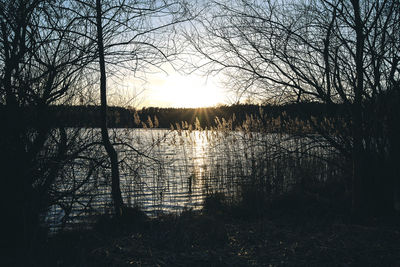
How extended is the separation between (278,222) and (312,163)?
4035 mm

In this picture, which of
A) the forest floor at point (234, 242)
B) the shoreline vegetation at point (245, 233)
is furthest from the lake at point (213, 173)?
the forest floor at point (234, 242)

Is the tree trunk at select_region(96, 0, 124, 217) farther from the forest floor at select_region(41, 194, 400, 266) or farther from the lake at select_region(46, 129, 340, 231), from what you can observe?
the lake at select_region(46, 129, 340, 231)

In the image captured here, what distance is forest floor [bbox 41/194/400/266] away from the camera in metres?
3.37

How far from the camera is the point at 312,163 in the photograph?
846 centimetres

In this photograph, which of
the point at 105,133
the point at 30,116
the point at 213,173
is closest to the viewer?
the point at 30,116

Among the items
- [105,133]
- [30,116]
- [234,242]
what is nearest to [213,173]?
[105,133]

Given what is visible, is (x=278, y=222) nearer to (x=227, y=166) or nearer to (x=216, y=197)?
(x=216, y=197)

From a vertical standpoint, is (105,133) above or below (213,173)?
above

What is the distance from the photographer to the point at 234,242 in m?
4.07

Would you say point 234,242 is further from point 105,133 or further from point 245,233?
point 105,133

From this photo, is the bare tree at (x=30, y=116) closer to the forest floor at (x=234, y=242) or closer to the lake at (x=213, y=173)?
the forest floor at (x=234, y=242)

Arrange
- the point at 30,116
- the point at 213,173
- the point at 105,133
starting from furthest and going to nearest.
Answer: the point at 213,173 < the point at 105,133 < the point at 30,116

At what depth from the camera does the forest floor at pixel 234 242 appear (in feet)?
11.1

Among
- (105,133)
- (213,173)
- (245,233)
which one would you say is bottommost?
(245,233)
